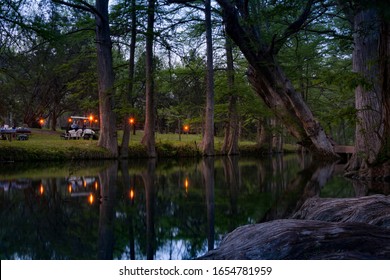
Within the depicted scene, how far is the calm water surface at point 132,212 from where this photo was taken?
15.2 feet

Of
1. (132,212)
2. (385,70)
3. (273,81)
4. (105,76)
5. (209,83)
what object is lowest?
(132,212)

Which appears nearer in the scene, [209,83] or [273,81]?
[273,81]

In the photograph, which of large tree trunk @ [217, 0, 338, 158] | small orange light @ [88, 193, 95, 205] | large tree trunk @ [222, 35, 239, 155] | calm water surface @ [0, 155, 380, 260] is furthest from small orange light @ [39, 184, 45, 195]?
large tree trunk @ [222, 35, 239, 155]

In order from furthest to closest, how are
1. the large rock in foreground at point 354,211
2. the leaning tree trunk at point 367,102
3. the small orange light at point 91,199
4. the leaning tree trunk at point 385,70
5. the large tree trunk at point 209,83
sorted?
the large tree trunk at point 209,83, the leaning tree trunk at point 367,102, the leaning tree trunk at point 385,70, the small orange light at point 91,199, the large rock in foreground at point 354,211

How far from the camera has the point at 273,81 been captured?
635 inches

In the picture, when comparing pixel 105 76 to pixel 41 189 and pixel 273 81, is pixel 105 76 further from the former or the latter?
pixel 41 189

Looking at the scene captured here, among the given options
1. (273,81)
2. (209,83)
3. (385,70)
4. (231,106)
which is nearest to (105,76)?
(209,83)

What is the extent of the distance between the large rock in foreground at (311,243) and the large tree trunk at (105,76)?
17.4 m

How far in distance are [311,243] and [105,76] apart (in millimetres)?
18946

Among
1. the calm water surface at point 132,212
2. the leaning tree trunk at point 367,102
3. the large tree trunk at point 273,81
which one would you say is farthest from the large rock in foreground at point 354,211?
the large tree trunk at point 273,81

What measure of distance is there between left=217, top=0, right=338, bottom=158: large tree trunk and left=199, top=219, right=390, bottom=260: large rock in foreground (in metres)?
9.57

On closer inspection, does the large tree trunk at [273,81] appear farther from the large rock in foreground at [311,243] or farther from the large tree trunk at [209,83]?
the large rock in foreground at [311,243]
